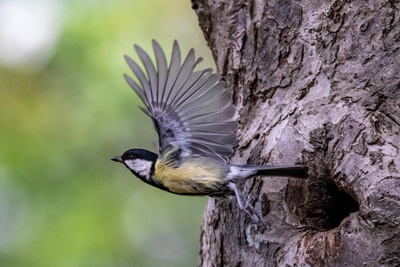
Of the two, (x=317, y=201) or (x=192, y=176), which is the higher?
(x=192, y=176)

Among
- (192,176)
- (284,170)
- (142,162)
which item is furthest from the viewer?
(142,162)

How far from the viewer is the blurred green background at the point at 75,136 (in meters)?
5.08

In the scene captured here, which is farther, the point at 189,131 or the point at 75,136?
the point at 75,136

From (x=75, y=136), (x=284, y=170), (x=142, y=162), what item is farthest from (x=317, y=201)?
(x=75, y=136)

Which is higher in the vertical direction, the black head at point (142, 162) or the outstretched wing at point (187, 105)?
the outstretched wing at point (187, 105)

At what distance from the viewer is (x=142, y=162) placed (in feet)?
10.6

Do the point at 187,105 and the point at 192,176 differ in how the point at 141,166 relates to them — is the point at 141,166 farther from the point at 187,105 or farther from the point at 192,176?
the point at 187,105

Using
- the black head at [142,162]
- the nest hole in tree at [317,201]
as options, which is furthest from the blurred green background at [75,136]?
the nest hole in tree at [317,201]

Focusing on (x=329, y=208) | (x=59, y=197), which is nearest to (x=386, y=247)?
(x=329, y=208)

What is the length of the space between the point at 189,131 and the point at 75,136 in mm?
2591

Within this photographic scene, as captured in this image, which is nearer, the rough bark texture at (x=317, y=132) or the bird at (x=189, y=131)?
the rough bark texture at (x=317, y=132)

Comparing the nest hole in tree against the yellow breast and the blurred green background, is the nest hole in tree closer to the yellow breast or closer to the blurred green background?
the yellow breast

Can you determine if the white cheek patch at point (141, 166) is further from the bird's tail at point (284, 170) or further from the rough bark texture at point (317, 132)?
the bird's tail at point (284, 170)

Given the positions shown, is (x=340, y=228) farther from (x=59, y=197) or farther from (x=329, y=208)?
(x=59, y=197)
